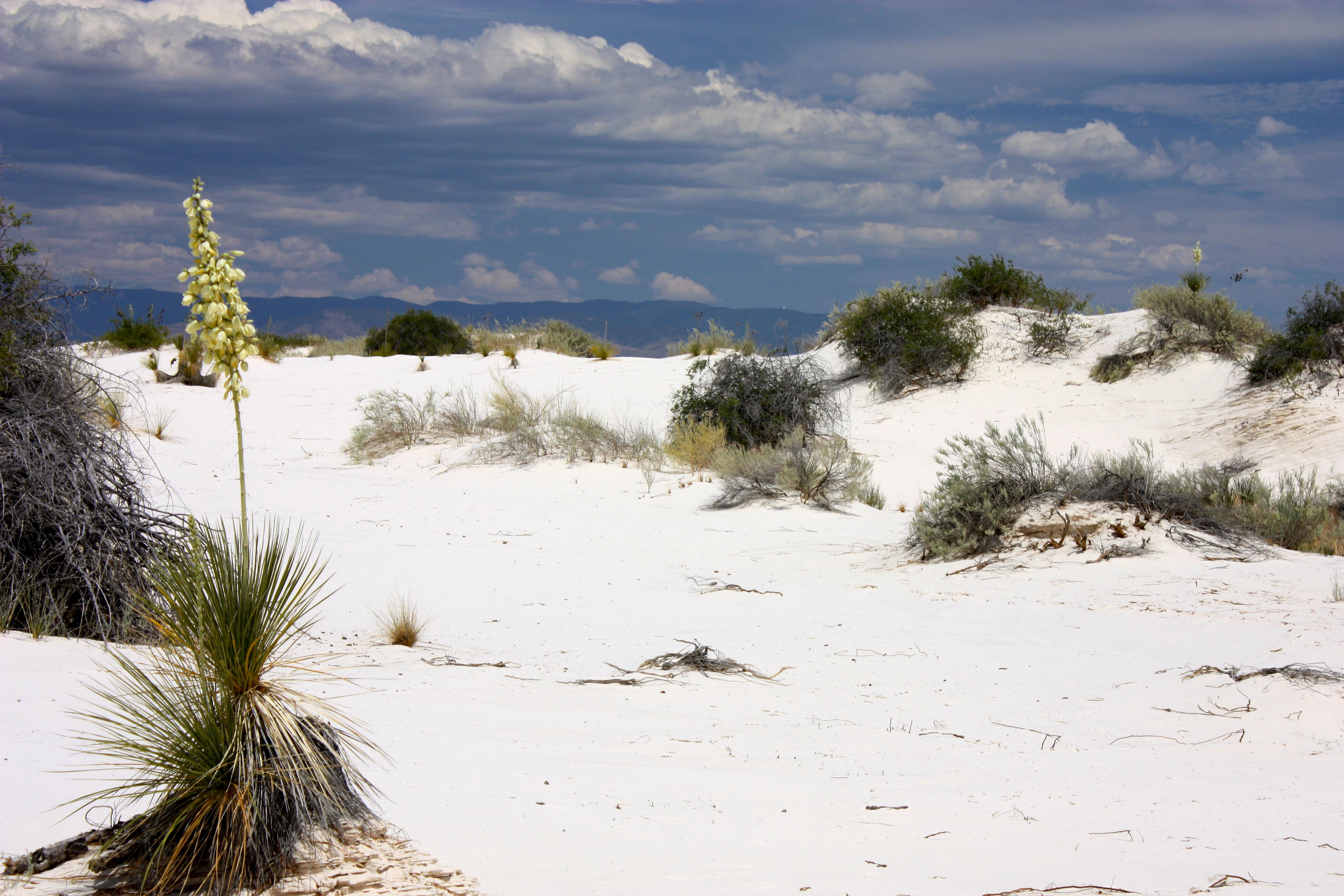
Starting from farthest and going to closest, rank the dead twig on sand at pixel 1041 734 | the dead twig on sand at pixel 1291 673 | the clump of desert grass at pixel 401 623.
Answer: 1. the clump of desert grass at pixel 401 623
2. the dead twig on sand at pixel 1291 673
3. the dead twig on sand at pixel 1041 734

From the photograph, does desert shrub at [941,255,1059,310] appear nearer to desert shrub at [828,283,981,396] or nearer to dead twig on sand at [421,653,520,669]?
desert shrub at [828,283,981,396]

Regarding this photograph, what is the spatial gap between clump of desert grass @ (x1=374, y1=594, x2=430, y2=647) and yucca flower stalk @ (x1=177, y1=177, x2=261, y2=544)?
10.6 feet

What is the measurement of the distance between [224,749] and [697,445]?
1211 centimetres

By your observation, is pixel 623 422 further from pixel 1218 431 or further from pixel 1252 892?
pixel 1252 892

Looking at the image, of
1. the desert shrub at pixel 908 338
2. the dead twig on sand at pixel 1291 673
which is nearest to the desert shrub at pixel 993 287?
the desert shrub at pixel 908 338

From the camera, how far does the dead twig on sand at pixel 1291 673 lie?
5328mm

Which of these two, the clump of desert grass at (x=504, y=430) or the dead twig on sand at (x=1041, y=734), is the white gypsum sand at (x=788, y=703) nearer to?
the dead twig on sand at (x=1041, y=734)

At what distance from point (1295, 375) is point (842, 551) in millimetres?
11991

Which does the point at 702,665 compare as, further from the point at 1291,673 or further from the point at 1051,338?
the point at 1051,338

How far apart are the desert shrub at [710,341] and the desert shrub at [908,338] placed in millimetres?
3043

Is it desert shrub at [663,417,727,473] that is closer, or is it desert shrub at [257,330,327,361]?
desert shrub at [663,417,727,473]

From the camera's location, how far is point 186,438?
15.8 metres

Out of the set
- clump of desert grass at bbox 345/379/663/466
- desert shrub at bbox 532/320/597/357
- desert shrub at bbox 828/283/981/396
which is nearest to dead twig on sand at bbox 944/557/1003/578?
clump of desert grass at bbox 345/379/663/466

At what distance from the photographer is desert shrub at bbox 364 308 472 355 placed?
28.8m
